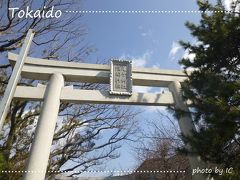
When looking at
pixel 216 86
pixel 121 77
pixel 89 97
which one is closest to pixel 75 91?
pixel 89 97

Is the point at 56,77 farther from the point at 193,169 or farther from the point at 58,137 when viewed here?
the point at 58,137

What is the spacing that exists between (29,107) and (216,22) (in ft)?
23.4

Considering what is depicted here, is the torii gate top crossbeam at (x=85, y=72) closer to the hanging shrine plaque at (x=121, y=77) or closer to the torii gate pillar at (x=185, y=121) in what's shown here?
the hanging shrine plaque at (x=121, y=77)

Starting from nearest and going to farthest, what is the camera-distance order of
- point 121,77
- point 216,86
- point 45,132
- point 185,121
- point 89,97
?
point 216,86, point 45,132, point 185,121, point 89,97, point 121,77

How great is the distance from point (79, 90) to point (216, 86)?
3.03 m

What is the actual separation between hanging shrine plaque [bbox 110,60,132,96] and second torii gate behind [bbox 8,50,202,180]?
4.9 inches

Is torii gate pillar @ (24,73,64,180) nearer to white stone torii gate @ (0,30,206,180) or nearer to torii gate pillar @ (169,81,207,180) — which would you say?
white stone torii gate @ (0,30,206,180)

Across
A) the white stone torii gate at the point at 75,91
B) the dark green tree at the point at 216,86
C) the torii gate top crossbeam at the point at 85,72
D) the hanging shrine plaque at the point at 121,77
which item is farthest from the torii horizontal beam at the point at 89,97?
the dark green tree at the point at 216,86

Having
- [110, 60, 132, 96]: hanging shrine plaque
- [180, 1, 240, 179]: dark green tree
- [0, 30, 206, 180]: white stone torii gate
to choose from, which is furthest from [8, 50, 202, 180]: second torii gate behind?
[180, 1, 240, 179]: dark green tree

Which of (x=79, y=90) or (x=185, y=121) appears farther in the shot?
(x=79, y=90)

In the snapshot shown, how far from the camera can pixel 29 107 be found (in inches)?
373

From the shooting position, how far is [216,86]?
13.3 feet

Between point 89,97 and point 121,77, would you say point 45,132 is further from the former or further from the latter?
point 121,77

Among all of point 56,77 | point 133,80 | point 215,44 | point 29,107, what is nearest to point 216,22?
point 215,44
